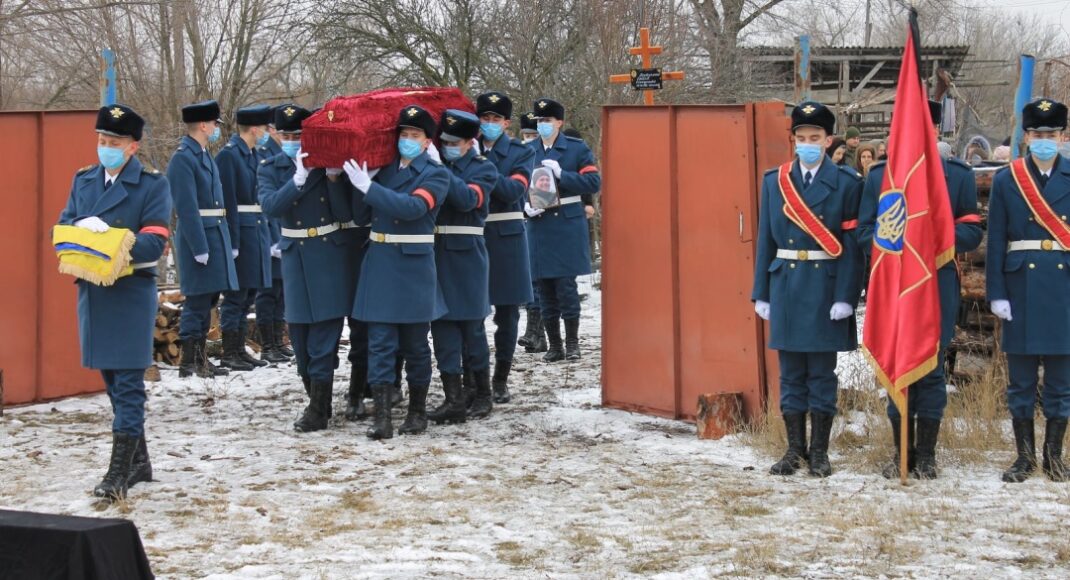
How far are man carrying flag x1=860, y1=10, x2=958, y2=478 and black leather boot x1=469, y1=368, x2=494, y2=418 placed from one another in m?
3.03

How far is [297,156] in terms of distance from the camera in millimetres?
8750

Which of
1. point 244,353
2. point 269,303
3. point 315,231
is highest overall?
point 315,231

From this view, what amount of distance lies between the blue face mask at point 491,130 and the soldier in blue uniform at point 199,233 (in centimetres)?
231

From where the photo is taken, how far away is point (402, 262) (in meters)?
8.61

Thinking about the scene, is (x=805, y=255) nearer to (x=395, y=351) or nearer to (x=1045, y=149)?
(x=1045, y=149)

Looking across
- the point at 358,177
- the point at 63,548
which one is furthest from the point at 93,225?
the point at 63,548

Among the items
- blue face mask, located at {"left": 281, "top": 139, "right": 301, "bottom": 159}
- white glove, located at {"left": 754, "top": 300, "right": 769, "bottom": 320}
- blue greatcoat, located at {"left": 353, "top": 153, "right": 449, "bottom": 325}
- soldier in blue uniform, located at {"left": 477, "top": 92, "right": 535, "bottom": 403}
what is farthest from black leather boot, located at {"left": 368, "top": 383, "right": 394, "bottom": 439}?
white glove, located at {"left": 754, "top": 300, "right": 769, "bottom": 320}

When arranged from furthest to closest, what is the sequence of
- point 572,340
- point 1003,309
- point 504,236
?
point 572,340 → point 504,236 → point 1003,309

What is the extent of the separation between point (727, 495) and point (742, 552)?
1154 mm

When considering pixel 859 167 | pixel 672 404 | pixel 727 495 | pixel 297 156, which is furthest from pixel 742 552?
pixel 859 167

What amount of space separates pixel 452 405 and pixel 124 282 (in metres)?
2.67

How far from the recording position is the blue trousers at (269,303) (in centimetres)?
1216

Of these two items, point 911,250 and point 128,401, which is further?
point 128,401

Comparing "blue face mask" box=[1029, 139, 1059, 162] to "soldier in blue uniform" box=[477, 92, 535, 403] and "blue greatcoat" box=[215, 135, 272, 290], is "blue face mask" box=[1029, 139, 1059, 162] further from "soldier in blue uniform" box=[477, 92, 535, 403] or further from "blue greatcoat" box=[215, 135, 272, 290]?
"blue greatcoat" box=[215, 135, 272, 290]
